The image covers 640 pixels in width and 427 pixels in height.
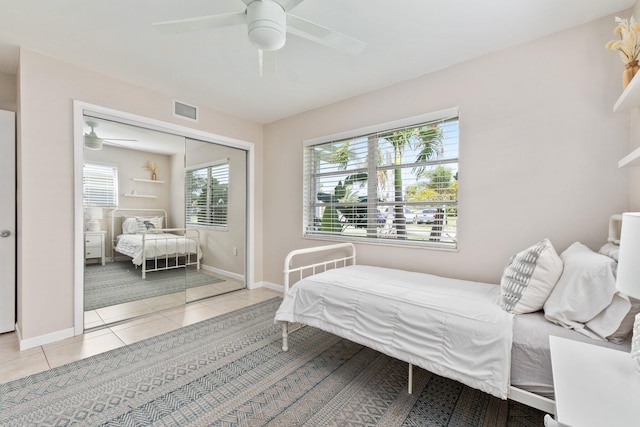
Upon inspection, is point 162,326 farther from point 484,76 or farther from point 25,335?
point 484,76

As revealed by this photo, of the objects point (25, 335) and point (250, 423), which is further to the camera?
point (25, 335)

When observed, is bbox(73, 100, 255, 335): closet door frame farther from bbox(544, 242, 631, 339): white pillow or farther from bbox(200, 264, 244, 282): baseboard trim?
bbox(544, 242, 631, 339): white pillow

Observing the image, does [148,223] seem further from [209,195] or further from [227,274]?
[227,274]

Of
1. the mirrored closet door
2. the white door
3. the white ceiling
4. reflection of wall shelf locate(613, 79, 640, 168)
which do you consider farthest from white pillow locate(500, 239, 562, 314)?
the white door

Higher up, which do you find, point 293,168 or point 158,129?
point 158,129

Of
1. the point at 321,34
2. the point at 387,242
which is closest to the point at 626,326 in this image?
the point at 387,242

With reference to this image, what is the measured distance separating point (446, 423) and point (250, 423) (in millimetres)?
1059

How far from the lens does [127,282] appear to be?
3162mm

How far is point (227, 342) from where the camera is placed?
7.91ft

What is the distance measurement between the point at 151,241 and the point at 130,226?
0.33 metres


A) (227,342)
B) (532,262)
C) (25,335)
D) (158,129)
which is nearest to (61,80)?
(158,129)

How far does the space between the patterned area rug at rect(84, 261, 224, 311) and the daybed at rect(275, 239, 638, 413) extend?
2267 millimetres

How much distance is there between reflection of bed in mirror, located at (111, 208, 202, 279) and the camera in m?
3.05

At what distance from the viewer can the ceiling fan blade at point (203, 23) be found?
1525mm
